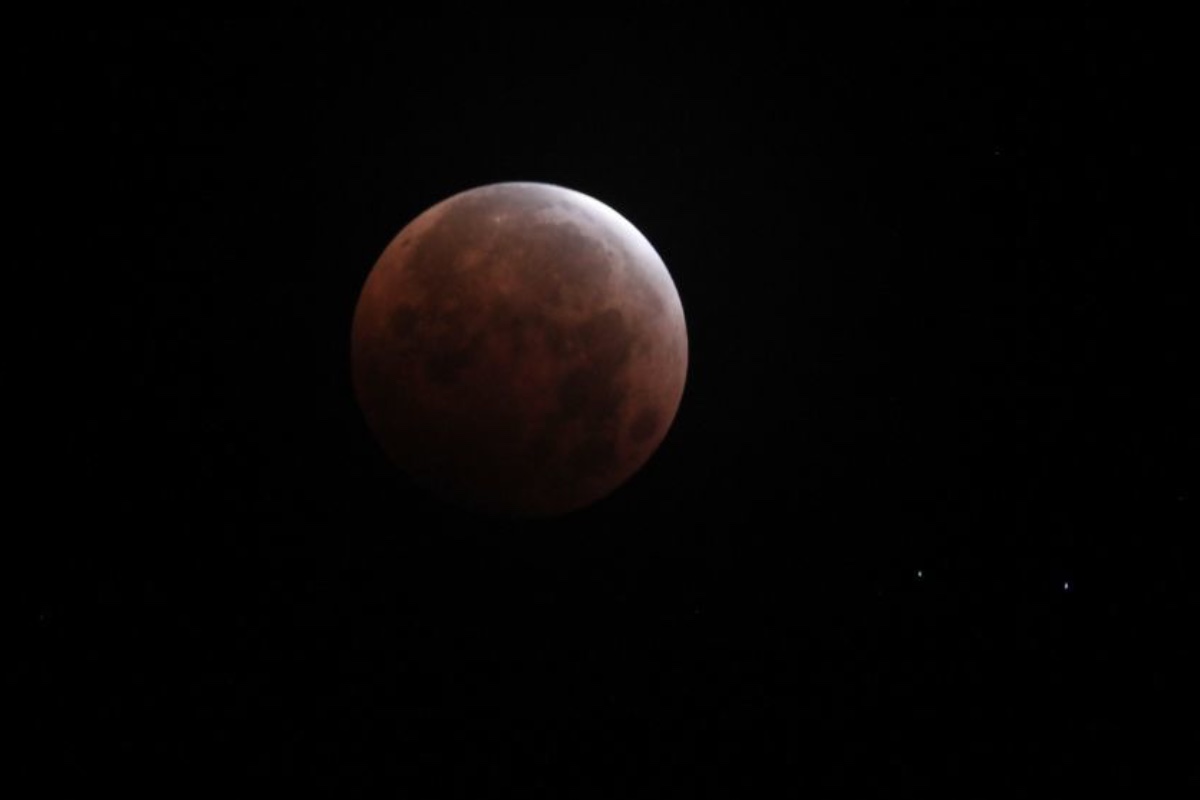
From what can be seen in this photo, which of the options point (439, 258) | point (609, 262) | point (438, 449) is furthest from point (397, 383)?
point (609, 262)

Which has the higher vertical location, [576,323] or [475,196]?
[475,196]

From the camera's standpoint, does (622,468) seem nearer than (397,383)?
No

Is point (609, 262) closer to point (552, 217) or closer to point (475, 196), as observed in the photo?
point (552, 217)

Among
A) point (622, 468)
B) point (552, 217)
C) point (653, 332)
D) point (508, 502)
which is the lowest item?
point (508, 502)

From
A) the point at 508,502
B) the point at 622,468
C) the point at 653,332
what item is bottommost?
A: the point at 508,502

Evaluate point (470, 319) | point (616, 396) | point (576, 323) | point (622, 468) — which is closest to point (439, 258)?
point (470, 319)

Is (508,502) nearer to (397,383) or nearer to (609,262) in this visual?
(397,383)
